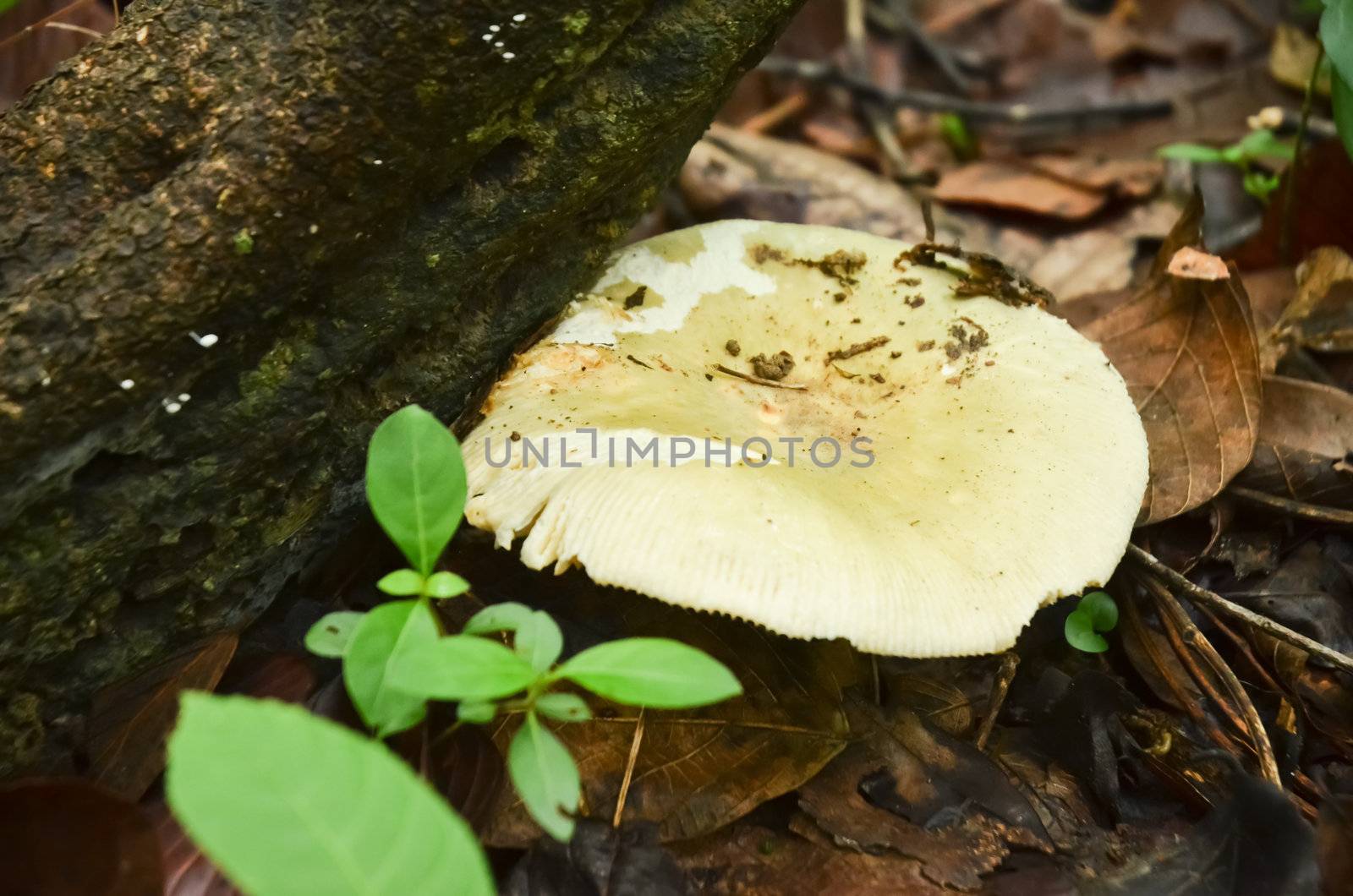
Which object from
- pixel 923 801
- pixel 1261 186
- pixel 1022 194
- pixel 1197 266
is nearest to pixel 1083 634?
pixel 923 801

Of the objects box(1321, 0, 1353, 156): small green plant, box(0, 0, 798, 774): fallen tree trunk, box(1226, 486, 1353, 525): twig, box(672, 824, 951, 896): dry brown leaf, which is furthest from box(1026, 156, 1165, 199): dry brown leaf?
box(672, 824, 951, 896): dry brown leaf

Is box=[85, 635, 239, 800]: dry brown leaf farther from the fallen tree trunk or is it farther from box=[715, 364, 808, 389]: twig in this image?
box=[715, 364, 808, 389]: twig

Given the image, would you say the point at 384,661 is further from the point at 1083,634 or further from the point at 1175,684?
the point at 1175,684

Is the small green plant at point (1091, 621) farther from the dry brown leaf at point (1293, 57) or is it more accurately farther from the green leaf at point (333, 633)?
the dry brown leaf at point (1293, 57)

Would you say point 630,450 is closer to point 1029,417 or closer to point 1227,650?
point 1029,417

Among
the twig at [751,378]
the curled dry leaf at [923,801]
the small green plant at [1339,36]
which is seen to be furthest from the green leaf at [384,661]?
the small green plant at [1339,36]
